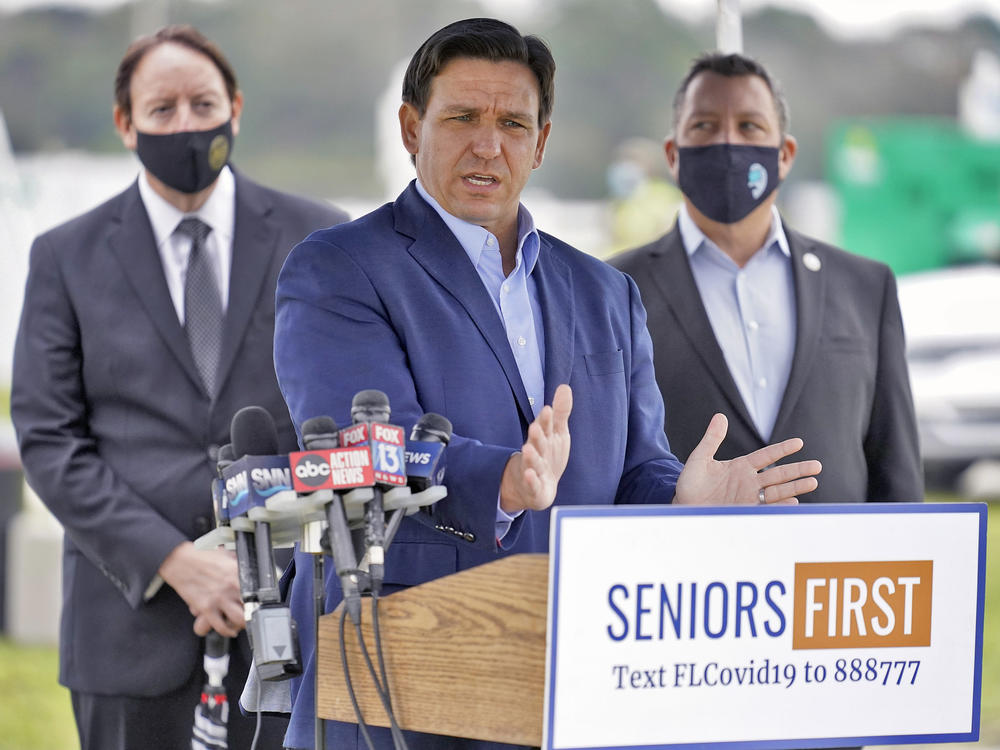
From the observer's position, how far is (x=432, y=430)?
5.89 feet

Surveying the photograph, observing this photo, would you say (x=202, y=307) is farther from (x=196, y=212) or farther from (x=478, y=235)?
(x=478, y=235)

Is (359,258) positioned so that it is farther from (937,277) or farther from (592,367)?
(937,277)

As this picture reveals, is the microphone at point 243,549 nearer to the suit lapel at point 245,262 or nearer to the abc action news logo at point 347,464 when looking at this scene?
the abc action news logo at point 347,464

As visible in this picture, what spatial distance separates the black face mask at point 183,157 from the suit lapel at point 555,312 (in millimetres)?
1221

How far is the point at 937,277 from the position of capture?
6.05 metres

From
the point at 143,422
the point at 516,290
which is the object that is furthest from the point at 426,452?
the point at 143,422

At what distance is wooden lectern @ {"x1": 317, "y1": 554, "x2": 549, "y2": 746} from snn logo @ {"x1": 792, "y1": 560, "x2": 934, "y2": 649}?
37 centimetres

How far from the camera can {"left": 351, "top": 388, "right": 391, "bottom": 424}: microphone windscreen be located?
5.51ft

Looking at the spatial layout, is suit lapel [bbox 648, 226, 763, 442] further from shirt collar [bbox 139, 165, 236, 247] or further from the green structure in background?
the green structure in background

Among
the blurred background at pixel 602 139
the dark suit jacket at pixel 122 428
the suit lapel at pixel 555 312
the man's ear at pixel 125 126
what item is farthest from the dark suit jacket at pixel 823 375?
the blurred background at pixel 602 139

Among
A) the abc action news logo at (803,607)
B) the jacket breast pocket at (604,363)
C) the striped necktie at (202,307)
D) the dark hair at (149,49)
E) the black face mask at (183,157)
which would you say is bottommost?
the abc action news logo at (803,607)

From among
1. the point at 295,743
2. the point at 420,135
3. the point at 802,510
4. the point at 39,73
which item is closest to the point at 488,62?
the point at 420,135

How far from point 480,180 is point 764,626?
0.99 m

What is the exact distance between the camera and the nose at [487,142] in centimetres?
232
